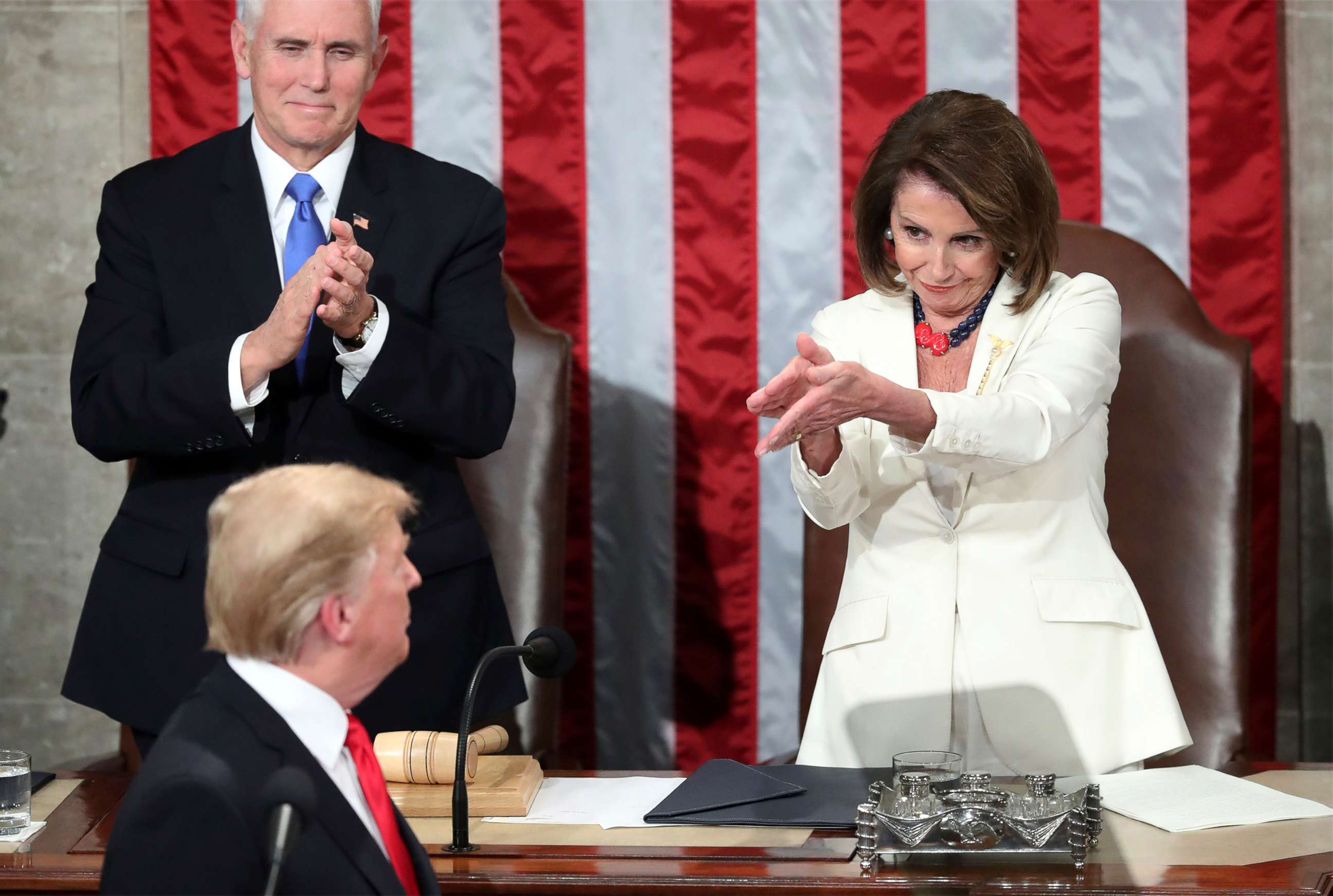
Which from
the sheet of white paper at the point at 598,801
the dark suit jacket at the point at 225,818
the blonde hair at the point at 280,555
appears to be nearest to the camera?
the dark suit jacket at the point at 225,818

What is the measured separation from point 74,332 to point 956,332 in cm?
221

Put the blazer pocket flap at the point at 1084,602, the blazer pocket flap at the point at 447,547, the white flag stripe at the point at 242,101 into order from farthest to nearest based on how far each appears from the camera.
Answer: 1. the white flag stripe at the point at 242,101
2. the blazer pocket flap at the point at 447,547
3. the blazer pocket flap at the point at 1084,602

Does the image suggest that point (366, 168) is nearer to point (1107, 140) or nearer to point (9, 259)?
point (9, 259)

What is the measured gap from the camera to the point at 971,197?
2.32 meters

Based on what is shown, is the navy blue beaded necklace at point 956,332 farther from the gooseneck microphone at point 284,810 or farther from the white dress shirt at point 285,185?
the gooseneck microphone at point 284,810

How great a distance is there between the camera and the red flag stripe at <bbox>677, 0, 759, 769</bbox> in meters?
3.57

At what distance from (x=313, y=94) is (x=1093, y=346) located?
4.18 feet

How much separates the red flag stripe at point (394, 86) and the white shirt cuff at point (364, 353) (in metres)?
1.43

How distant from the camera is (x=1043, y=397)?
2.25 metres

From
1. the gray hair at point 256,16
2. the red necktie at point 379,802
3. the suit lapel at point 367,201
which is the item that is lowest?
the red necktie at point 379,802

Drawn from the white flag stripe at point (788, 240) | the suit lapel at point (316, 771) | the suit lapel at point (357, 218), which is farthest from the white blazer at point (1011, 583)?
the white flag stripe at point (788, 240)

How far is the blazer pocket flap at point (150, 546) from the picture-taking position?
7.72ft

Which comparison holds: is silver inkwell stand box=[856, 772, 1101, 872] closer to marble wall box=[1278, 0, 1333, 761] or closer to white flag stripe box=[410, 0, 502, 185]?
marble wall box=[1278, 0, 1333, 761]

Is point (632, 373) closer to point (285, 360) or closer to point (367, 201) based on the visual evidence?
point (367, 201)
